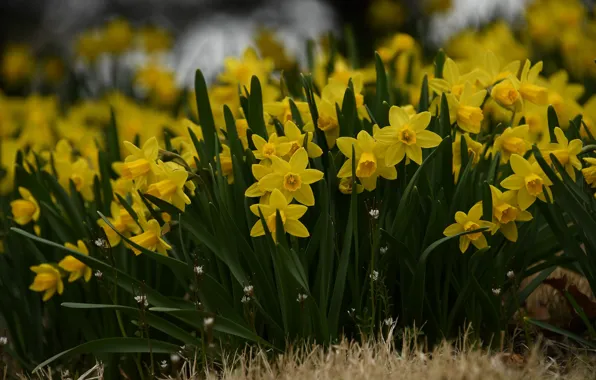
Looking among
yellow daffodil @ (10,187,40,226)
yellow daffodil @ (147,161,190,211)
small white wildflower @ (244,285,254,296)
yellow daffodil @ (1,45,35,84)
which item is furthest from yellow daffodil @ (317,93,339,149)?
yellow daffodil @ (1,45,35,84)

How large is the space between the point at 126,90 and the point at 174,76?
664 millimetres

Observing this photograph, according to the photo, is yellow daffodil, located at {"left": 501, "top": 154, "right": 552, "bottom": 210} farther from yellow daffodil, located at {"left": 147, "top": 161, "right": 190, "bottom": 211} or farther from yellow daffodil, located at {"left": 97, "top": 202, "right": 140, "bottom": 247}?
yellow daffodil, located at {"left": 97, "top": 202, "right": 140, "bottom": 247}

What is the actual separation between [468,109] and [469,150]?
12 cm

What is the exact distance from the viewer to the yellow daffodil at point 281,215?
2039 mm

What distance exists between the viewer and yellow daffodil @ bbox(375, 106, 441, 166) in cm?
208

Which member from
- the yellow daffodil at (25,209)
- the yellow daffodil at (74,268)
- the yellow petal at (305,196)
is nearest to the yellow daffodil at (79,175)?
the yellow daffodil at (25,209)

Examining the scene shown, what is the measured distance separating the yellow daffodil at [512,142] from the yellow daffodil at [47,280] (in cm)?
134

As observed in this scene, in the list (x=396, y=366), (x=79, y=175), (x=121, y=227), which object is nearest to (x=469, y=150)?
(x=396, y=366)

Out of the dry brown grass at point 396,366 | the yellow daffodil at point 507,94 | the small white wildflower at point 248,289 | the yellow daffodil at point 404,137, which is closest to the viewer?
the dry brown grass at point 396,366

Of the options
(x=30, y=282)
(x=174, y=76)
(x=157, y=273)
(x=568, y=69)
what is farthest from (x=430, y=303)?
(x=174, y=76)

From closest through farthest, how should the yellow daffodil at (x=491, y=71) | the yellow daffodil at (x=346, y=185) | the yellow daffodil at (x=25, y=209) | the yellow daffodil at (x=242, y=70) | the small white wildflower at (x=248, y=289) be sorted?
the small white wildflower at (x=248, y=289), the yellow daffodil at (x=346, y=185), the yellow daffodil at (x=491, y=71), the yellow daffodil at (x=25, y=209), the yellow daffodil at (x=242, y=70)

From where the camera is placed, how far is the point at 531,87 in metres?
2.32

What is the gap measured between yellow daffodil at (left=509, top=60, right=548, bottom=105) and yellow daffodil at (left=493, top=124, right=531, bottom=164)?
141 mm

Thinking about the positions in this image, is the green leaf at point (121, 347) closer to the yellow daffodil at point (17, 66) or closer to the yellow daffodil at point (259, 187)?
the yellow daffodil at point (259, 187)
